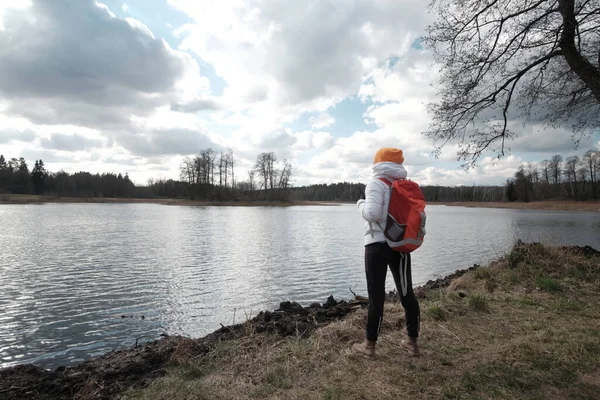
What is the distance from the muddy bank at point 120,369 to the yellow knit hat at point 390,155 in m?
2.81

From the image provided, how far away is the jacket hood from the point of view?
3774 millimetres

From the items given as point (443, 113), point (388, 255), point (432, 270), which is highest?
point (443, 113)

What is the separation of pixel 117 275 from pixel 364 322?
9653 millimetres

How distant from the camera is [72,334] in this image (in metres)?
7.07

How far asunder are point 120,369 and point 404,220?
3.92m

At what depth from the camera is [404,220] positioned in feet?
11.8

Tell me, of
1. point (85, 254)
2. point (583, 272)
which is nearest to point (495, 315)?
point (583, 272)

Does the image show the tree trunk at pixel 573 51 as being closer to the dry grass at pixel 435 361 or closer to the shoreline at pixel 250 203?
the dry grass at pixel 435 361

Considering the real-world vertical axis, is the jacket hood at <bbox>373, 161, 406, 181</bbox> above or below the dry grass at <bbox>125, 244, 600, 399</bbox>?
above

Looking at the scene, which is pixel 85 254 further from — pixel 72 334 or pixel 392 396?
pixel 392 396

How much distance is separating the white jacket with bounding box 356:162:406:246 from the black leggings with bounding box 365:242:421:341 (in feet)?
0.43

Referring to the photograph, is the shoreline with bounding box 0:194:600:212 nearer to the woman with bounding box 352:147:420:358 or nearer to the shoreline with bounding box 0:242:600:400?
the shoreline with bounding box 0:242:600:400

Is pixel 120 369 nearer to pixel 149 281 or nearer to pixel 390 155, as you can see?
pixel 390 155

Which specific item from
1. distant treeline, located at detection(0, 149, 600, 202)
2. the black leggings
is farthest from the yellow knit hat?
distant treeline, located at detection(0, 149, 600, 202)
